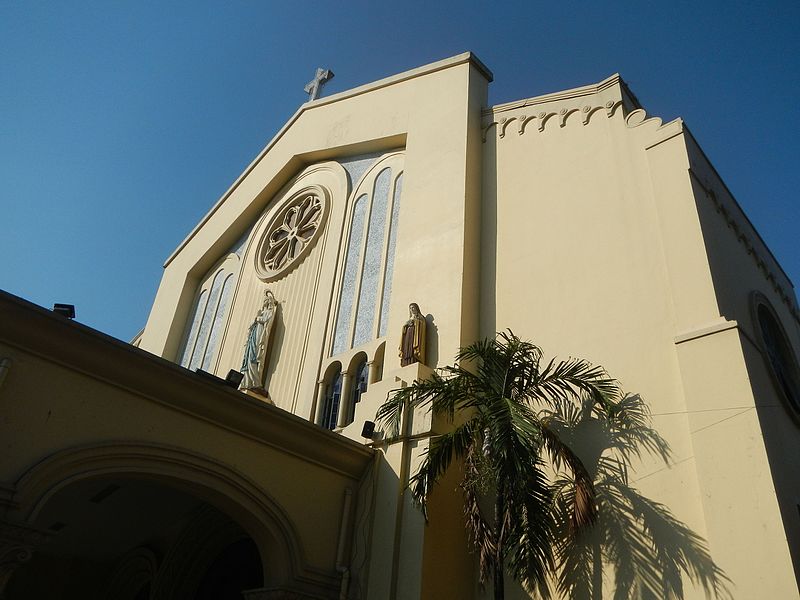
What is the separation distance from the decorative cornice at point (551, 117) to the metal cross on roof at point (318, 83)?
7724 mm

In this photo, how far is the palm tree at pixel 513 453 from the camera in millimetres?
8023

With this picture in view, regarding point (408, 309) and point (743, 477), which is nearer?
point (743, 477)

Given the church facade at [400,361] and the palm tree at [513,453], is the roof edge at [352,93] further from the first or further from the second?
the palm tree at [513,453]

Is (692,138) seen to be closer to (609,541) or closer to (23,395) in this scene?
(609,541)

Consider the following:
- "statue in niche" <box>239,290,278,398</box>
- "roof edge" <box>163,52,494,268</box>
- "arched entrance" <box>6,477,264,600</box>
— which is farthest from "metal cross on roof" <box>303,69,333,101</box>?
"arched entrance" <box>6,477,264,600</box>

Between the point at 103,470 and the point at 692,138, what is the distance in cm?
997

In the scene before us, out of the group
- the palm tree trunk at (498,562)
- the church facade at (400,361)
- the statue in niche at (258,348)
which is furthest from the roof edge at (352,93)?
the palm tree trunk at (498,562)

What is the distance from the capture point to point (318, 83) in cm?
2058

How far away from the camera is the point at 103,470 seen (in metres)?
7.71

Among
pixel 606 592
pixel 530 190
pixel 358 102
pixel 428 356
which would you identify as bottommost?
pixel 606 592

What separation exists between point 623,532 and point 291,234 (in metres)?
11.4

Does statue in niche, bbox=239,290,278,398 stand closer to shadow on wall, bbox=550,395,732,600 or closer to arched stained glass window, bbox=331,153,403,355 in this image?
arched stained glass window, bbox=331,153,403,355

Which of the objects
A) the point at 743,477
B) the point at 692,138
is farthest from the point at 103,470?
the point at 692,138

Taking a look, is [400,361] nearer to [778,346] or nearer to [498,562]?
[498,562]
